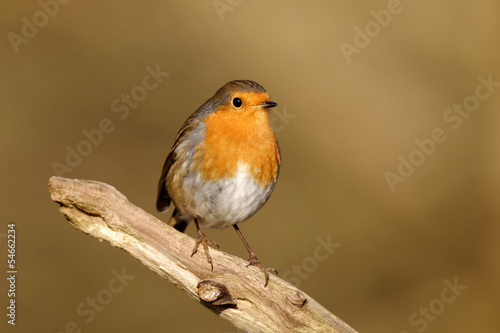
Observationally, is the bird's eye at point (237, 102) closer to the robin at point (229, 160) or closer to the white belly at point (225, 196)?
the robin at point (229, 160)

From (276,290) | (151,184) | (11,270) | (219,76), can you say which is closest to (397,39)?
(219,76)

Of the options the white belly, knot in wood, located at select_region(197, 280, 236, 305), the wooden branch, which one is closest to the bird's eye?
the white belly

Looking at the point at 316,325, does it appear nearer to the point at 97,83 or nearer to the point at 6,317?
the point at 6,317

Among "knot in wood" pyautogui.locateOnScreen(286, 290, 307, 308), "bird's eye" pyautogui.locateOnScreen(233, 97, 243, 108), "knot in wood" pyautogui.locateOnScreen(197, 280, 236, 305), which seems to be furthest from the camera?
"bird's eye" pyautogui.locateOnScreen(233, 97, 243, 108)

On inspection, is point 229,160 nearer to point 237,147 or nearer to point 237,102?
point 237,147

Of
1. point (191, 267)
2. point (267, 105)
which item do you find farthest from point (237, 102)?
point (191, 267)

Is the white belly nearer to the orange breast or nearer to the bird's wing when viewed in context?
the orange breast

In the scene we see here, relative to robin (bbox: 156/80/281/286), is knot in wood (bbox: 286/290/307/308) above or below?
below
